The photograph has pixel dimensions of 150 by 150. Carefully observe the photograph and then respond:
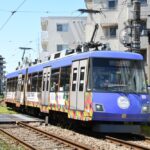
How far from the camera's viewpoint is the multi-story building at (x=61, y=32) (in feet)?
239

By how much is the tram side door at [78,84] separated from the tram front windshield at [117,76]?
0.49 meters

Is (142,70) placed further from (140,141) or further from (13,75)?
(13,75)

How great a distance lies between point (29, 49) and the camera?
6969cm

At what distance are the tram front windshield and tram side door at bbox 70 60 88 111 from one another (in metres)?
0.49

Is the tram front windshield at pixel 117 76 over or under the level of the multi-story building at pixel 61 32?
under

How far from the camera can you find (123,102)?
58.7ft

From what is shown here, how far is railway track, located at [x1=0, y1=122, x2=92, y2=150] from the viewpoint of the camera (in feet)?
50.1

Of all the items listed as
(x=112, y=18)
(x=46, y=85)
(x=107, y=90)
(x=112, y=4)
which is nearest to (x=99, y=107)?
(x=107, y=90)

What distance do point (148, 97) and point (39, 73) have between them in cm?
1005

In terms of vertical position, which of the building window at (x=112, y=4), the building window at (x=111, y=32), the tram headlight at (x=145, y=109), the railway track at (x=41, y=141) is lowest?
the railway track at (x=41, y=141)

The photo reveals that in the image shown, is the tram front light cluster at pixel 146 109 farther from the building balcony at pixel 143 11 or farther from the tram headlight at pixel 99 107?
the building balcony at pixel 143 11

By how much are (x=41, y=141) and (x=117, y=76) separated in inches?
136

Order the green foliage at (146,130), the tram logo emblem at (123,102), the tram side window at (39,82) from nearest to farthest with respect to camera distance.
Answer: the tram logo emblem at (123,102) < the green foliage at (146,130) < the tram side window at (39,82)

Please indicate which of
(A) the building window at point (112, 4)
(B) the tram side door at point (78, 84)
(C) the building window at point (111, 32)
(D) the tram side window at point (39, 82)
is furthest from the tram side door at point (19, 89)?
(A) the building window at point (112, 4)
